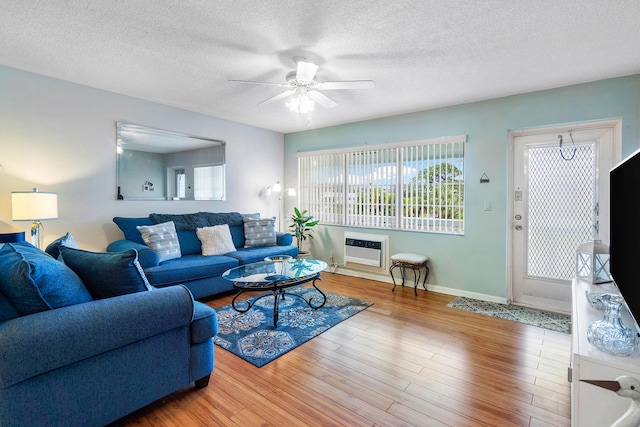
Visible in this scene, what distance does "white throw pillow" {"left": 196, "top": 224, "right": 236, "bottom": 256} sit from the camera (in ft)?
12.7

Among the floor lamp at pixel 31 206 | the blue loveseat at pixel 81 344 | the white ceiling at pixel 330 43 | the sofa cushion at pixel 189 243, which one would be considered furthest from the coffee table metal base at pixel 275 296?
the white ceiling at pixel 330 43

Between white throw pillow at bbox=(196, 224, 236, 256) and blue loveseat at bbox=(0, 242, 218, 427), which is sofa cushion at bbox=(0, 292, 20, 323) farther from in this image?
white throw pillow at bbox=(196, 224, 236, 256)

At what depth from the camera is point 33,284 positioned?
53.9 inches

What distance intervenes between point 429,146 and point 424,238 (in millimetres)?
1238

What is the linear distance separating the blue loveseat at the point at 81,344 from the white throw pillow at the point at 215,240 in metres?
2.04

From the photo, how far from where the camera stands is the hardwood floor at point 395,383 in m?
1.70

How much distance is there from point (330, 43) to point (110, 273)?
2158 millimetres

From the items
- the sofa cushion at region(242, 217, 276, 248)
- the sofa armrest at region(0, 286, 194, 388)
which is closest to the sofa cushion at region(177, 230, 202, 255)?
the sofa cushion at region(242, 217, 276, 248)

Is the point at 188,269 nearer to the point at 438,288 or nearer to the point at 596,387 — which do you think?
the point at 438,288

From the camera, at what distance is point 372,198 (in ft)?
15.2

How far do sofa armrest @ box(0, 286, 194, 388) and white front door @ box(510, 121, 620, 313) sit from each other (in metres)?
3.59

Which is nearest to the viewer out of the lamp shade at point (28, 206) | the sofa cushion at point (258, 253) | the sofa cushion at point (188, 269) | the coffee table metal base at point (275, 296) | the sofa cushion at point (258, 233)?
→ the lamp shade at point (28, 206)

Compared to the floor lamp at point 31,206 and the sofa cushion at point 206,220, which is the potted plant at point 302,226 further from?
the floor lamp at point 31,206

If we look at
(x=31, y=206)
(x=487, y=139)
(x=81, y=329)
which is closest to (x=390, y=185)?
(x=487, y=139)
